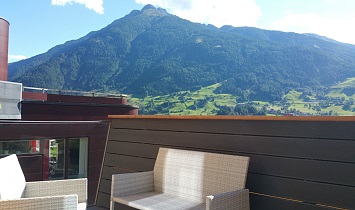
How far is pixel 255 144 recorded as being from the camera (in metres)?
2.56

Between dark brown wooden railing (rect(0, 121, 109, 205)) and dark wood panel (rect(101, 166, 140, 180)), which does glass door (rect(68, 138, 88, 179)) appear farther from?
dark wood panel (rect(101, 166, 140, 180))

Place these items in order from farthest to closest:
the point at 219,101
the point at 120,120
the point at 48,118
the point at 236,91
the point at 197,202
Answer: the point at 236,91
the point at 219,101
the point at 48,118
the point at 120,120
the point at 197,202

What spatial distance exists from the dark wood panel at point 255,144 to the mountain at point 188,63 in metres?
47.8

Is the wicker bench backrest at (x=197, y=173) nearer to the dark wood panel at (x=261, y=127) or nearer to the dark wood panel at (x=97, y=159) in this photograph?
the dark wood panel at (x=261, y=127)

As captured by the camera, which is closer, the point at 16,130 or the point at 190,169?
the point at 190,169

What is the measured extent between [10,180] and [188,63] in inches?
2837

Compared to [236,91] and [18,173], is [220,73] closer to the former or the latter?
[236,91]

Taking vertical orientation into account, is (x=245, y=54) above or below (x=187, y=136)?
above

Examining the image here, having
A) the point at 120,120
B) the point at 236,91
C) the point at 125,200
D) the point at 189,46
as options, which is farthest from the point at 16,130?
the point at 189,46

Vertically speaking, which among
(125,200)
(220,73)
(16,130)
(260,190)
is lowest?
(125,200)

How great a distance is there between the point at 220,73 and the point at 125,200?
64.7 m

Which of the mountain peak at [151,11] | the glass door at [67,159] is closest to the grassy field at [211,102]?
the glass door at [67,159]

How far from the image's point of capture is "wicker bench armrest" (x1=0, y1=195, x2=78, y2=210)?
1.94 m

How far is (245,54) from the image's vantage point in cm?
6900
